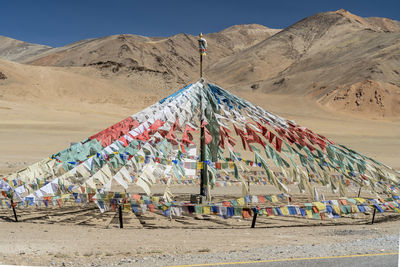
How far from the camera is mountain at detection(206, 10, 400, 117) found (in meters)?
53.2

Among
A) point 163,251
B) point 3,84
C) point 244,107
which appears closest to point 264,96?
point 3,84

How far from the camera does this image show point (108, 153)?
8430mm

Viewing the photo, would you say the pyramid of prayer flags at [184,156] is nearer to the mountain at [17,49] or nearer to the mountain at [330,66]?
the mountain at [330,66]

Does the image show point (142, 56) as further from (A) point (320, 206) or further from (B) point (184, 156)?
(A) point (320, 206)

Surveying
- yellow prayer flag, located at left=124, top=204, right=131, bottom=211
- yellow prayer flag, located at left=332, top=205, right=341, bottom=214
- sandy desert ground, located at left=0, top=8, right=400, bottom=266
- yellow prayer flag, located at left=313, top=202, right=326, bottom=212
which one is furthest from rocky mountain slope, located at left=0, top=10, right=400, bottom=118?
yellow prayer flag, located at left=124, top=204, right=131, bottom=211

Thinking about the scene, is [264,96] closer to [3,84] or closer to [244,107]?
[3,84]

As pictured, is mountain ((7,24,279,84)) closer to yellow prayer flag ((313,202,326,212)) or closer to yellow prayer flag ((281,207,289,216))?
yellow prayer flag ((313,202,326,212))

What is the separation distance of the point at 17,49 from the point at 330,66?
12243 centimetres

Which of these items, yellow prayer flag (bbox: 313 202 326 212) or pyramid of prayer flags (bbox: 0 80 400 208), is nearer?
yellow prayer flag (bbox: 313 202 326 212)

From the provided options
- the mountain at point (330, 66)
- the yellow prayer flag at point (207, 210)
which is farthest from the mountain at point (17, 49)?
the yellow prayer flag at point (207, 210)

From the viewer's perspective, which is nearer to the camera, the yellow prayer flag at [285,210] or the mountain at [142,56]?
the yellow prayer flag at [285,210]

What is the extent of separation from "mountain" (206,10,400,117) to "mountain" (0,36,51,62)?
75.0m

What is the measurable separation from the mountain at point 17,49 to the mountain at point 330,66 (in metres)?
75.0

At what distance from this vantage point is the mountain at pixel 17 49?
13790 centimetres
